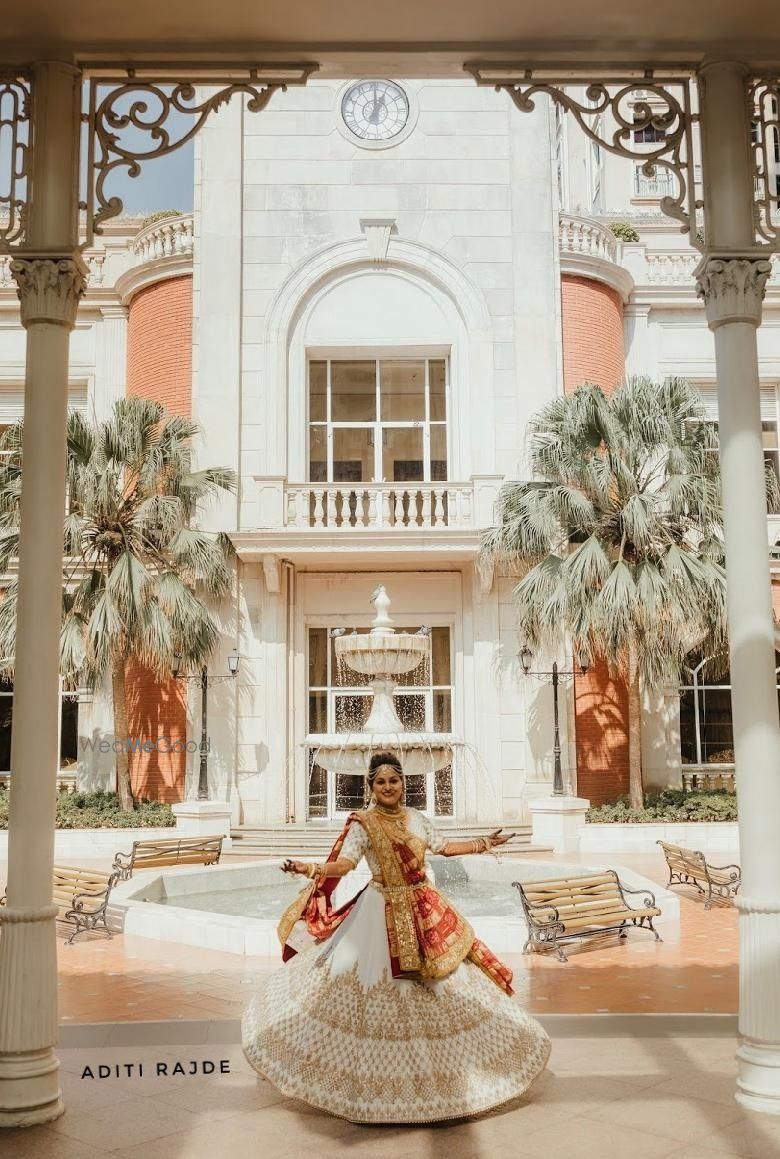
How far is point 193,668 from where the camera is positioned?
18.0 m

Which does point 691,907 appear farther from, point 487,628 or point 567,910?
point 487,628

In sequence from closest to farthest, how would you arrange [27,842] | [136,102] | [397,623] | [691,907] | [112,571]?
[27,842] < [136,102] < [691,907] < [112,571] < [397,623]

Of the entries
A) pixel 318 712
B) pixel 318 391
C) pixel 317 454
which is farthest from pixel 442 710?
pixel 318 391

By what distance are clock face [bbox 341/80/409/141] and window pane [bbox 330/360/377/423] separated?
404 cm

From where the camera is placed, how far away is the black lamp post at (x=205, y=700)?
18078mm

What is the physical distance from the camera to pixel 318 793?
19594 mm

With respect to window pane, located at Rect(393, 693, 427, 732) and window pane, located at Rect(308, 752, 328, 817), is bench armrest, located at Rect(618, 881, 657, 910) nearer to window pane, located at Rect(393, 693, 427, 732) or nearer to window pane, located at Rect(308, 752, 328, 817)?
window pane, located at Rect(393, 693, 427, 732)

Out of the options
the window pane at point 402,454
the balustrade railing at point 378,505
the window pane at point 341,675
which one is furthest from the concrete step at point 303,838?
the window pane at point 402,454

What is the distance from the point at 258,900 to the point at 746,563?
320 inches

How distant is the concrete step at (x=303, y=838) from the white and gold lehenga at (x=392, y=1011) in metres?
10.9

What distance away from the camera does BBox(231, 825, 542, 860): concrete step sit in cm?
1659

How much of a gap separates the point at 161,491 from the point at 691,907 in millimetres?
10637

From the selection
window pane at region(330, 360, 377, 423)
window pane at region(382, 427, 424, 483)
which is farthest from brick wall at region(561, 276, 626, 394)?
window pane at region(330, 360, 377, 423)

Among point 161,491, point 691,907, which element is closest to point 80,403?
point 161,491
